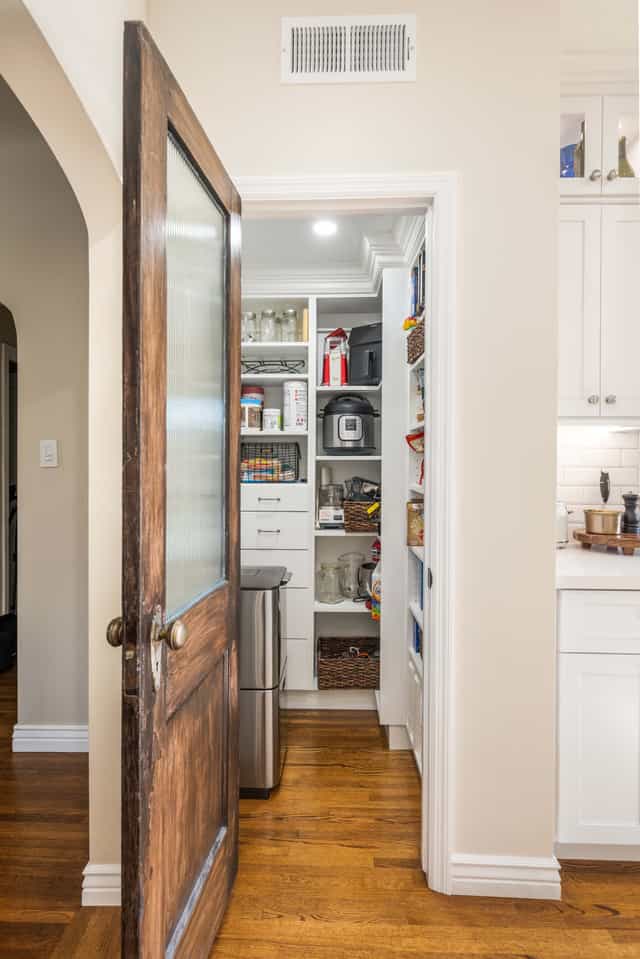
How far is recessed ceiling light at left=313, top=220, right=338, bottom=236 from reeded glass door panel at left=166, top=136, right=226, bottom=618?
1.21 metres

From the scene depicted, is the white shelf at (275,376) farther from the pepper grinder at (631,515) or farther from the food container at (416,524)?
the pepper grinder at (631,515)

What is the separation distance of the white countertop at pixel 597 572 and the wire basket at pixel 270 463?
5.54 ft

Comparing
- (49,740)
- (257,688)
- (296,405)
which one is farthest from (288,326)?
(49,740)

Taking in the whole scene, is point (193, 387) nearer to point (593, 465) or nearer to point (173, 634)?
point (173, 634)

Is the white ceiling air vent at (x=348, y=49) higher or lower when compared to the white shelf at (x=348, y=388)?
higher

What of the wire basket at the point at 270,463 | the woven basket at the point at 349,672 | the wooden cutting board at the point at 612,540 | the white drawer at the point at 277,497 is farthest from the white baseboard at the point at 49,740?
the wooden cutting board at the point at 612,540

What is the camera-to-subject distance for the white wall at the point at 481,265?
1787mm

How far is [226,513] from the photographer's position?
1.70 m

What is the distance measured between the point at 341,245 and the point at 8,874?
294cm

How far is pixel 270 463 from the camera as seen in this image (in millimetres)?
3441

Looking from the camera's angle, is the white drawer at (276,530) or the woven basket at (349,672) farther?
the white drawer at (276,530)

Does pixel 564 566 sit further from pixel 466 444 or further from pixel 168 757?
pixel 168 757

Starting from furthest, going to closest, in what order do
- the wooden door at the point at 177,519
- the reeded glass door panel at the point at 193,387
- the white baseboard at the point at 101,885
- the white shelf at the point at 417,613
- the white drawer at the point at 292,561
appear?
the white drawer at the point at 292,561
the white shelf at the point at 417,613
the white baseboard at the point at 101,885
the reeded glass door panel at the point at 193,387
the wooden door at the point at 177,519

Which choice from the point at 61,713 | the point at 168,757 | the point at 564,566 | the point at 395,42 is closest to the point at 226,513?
the point at 168,757
